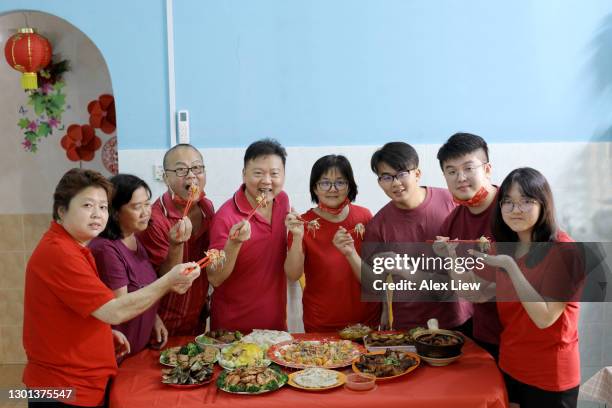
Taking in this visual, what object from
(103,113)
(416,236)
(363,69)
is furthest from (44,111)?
(416,236)

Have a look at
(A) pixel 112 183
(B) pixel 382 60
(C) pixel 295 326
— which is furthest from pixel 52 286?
(B) pixel 382 60


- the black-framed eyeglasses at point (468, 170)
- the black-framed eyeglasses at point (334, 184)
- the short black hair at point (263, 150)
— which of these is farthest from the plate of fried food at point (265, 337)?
the black-framed eyeglasses at point (468, 170)

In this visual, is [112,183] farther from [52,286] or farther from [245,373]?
[245,373]

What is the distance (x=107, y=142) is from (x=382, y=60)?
89.9 inches

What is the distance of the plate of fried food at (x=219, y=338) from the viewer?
245cm

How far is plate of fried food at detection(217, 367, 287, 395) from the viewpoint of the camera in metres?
2.02

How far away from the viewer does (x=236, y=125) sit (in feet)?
12.6

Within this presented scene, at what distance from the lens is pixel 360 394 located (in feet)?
6.63

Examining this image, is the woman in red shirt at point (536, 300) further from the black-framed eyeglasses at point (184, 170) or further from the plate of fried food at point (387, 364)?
the black-framed eyeglasses at point (184, 170)

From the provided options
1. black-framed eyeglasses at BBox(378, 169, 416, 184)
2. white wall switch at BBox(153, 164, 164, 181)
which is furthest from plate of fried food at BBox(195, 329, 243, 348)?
white wall switch at BBox(153, 164, 164, 181)

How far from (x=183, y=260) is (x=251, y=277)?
35cm

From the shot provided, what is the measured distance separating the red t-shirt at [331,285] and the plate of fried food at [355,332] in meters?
0.11

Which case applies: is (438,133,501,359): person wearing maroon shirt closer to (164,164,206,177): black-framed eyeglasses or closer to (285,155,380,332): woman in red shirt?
(285,155,380,332): woman in red shirt

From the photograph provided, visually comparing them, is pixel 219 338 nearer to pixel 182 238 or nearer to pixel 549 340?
pixel 182 238
